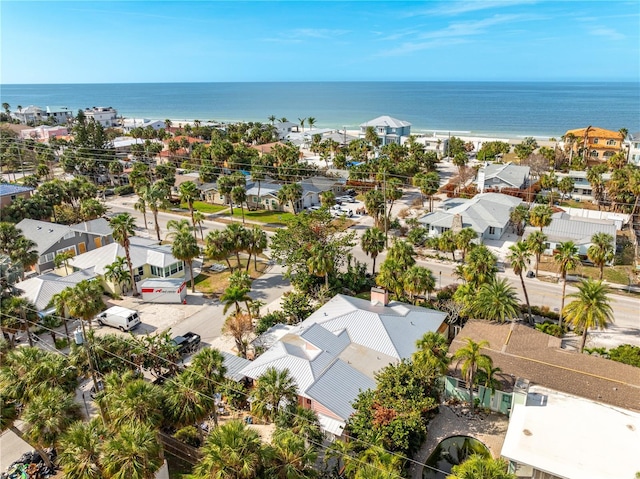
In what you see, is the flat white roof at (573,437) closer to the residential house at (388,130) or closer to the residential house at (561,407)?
the residential house at (561,407)

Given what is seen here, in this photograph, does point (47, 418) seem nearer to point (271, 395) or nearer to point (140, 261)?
point (271, 395)

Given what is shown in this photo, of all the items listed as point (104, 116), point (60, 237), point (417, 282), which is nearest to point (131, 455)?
point (417, 282)

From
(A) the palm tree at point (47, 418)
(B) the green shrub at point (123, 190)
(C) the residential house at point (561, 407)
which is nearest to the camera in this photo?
(A) the palm tree at point (47, 418)

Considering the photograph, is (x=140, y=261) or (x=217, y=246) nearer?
(x=217, y=246)

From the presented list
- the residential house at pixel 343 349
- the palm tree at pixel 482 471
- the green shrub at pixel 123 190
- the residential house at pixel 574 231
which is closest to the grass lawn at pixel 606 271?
the residential house at pixel 574 231

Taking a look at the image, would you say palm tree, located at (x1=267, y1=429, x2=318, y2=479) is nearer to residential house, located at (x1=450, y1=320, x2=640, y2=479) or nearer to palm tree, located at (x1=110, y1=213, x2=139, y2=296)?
residential house, located at (x1=450, y1=320, x2=640, y2=479)

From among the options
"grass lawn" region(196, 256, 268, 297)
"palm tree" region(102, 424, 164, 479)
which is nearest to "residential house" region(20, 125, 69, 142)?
"grass lawn" region(196, 256, 268, 297)
